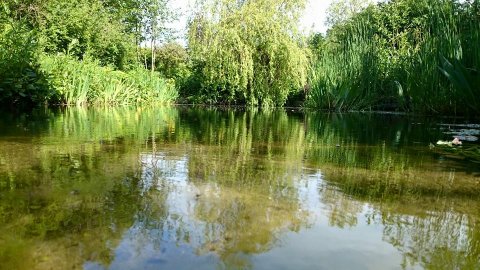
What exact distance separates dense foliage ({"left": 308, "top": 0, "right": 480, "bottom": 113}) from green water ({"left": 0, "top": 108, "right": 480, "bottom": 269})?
3670 mm

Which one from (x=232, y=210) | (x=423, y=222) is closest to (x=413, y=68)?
(x=423, y=222)

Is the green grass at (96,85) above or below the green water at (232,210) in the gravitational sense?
above

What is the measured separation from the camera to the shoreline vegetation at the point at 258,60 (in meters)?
7.26

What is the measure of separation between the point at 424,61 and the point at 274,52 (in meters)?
7.18

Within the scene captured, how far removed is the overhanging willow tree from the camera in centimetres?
1405

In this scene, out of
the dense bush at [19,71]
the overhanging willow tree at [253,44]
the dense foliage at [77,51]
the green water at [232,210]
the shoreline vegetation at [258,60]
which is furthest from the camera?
the overhanging willow tree at [253,44]

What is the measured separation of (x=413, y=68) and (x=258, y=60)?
7.32 m

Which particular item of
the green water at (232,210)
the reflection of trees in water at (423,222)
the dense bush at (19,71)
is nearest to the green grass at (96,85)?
the dense bush at (19,71)

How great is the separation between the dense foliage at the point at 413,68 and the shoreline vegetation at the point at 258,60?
27mm

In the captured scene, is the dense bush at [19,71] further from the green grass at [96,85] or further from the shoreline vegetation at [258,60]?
the green grass at [96,85]

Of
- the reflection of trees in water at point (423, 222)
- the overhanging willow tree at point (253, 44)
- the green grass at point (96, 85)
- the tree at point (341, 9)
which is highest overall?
the tree at point (341, 9)

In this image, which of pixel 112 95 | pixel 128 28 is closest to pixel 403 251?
pixel 112 95

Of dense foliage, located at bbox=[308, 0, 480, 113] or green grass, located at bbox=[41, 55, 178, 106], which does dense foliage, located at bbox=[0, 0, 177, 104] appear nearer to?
green grass, located at bbox=[41, 55, 178, 106]

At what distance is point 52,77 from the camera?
10125mm
